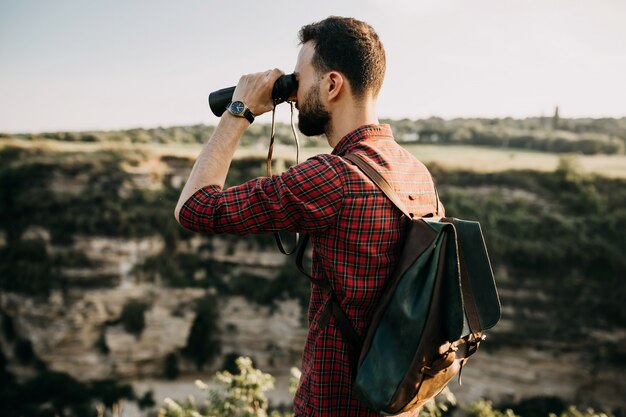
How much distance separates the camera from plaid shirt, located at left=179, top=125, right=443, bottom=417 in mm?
1358

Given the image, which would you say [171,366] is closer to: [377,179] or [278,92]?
[278,92]

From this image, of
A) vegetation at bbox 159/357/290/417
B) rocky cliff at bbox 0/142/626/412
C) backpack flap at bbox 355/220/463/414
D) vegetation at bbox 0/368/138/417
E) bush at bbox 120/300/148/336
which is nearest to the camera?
backpack flap at bbox 355/220/463/414

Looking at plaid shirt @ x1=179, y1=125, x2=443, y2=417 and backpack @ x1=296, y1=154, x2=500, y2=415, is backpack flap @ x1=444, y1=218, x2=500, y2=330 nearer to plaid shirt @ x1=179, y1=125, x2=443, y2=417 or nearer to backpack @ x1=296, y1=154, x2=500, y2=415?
backpack @ x1=296, y1=154, x2=500, y2=415

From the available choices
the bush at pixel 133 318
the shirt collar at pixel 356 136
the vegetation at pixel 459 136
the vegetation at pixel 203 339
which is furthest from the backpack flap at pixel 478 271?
the vegetation at pixel 459 136

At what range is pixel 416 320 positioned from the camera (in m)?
1.31

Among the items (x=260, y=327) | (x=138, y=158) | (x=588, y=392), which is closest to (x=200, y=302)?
(x=260, y=327)

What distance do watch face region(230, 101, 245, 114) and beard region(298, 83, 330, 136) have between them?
0.67 feet

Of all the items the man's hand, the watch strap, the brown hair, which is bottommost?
the watch strap

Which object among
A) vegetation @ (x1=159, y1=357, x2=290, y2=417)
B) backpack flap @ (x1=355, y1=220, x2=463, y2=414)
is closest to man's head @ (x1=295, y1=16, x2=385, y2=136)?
backpack flap @ (x1=355, y1=220, x2=463, y2=414)

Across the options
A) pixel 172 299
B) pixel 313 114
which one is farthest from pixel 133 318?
pixel 313 114

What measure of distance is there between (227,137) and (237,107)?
0.38 ft

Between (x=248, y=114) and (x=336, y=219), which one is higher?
(x=248, y=114)

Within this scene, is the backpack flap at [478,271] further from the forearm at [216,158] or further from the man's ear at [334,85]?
the forearm at [216,158]

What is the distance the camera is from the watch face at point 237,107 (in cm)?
159
